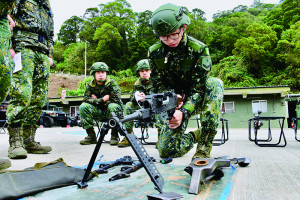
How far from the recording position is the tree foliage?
103ft

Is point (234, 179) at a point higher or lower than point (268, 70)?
lower

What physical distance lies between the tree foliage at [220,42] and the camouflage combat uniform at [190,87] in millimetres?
22143

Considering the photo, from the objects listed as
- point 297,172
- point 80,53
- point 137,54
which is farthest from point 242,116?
point 80,53

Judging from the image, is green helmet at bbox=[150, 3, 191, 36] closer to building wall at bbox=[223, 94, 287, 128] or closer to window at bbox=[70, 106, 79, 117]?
building wall at bbox=[223, 94, 287, 128]

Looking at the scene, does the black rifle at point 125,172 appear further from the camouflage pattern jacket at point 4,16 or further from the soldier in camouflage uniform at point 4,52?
the camouflage pattern jacket at point 4,16

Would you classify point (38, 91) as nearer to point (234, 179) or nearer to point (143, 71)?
point (143, 71)

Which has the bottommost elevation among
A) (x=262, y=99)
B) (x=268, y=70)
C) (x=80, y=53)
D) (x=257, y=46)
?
(x=262, y=99)

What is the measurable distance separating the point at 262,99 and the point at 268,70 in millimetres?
17522

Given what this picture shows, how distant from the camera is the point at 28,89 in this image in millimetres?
2762

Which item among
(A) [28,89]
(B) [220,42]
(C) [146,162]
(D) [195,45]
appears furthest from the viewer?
(B) [220,42]

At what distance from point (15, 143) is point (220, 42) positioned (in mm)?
45267

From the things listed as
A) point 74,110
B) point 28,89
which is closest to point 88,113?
point 28,89

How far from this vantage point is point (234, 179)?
5.86ft

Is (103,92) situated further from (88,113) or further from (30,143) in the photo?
(30,143)
